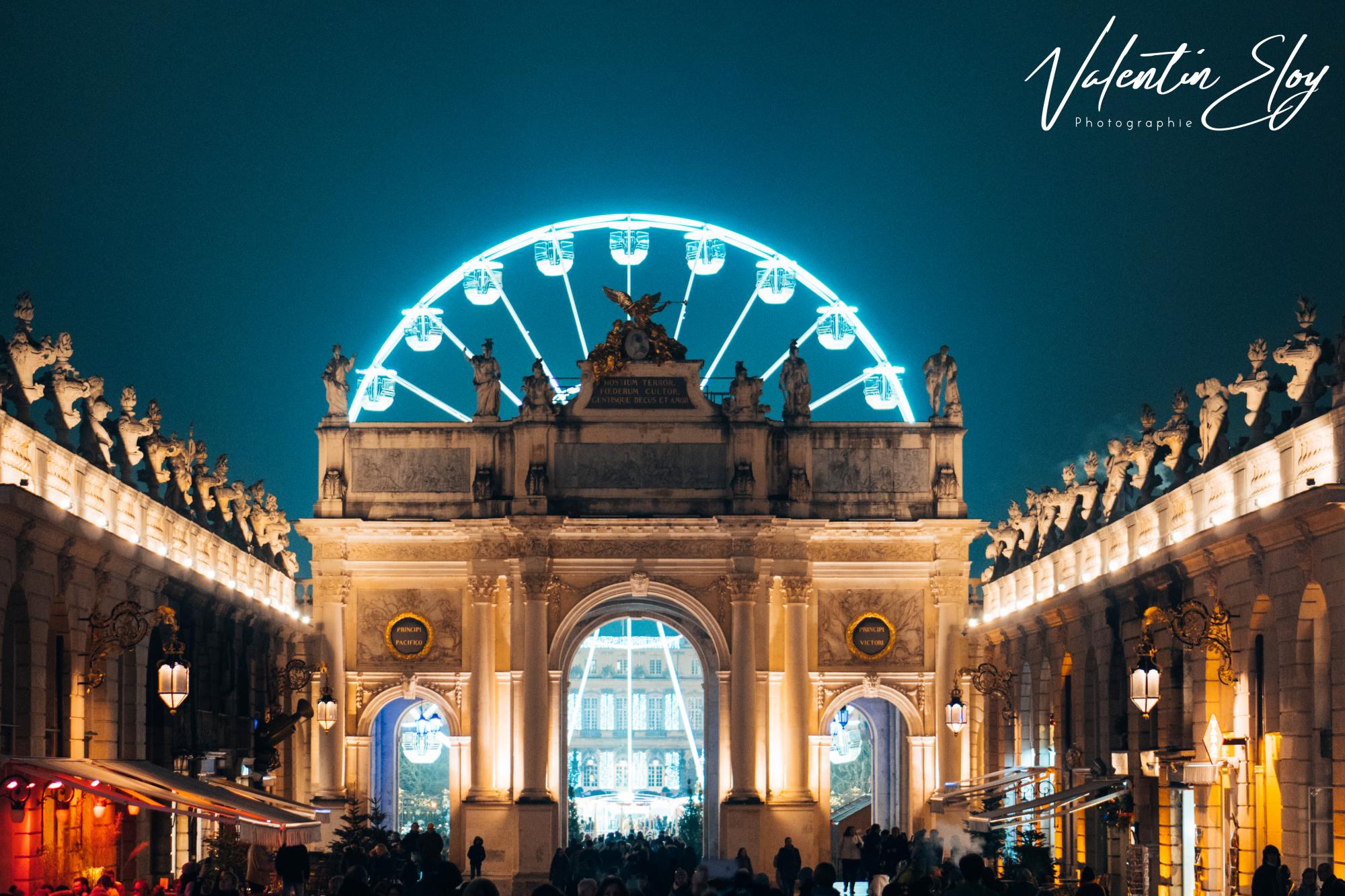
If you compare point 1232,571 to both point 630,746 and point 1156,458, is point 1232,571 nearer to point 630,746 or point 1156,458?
point 1156,458

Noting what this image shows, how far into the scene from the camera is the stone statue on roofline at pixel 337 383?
54156mm

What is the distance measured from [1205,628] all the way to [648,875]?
12925 mm

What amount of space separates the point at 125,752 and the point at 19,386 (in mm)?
8892

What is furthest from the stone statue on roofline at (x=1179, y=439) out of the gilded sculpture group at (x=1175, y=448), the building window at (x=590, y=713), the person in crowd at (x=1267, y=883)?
the building window at (x=590, y=713)

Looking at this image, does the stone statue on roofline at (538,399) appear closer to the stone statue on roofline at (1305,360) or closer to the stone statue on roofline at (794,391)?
the stone statue on roofline at (794,391)

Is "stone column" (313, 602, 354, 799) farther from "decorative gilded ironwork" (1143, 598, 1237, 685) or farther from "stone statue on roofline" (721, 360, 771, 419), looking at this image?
"decorative gilded ironwork" (1143, 598, 1237, 685)

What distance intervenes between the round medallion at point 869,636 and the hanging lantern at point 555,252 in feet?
42.9

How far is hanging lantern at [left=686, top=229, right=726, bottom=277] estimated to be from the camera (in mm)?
58406

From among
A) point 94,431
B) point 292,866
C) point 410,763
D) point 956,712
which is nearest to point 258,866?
point 94,431

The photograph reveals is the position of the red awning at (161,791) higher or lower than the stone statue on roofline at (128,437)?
lower

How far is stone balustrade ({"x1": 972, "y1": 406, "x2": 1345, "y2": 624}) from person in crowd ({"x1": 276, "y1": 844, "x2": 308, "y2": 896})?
13121 millimetres

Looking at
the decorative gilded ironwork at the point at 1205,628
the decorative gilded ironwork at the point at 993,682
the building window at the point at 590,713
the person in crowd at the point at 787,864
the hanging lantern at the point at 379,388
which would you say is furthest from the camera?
the building window at the point at 590,713

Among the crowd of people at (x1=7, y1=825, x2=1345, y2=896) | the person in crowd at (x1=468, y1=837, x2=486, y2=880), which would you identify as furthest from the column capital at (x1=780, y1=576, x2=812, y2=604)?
the person in crowd at (x1=468, y1=837, x2=486, y2=880)

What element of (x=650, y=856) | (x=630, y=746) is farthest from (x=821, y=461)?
(x=630, y=746)
